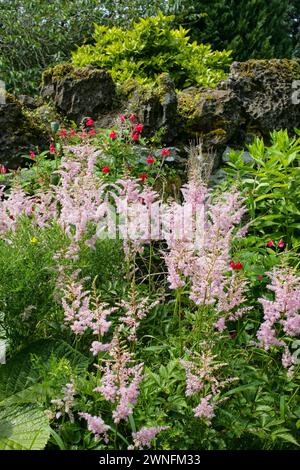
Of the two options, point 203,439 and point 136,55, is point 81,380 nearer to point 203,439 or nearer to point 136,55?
point 203,439

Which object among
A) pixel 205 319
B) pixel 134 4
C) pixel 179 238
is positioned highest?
pixel 134 4

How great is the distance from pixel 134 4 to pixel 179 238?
999cm

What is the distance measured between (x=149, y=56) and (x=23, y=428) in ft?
22.1

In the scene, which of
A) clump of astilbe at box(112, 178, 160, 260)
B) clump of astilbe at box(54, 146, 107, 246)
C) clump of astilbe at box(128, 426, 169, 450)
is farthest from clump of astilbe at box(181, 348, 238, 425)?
clump of astilbe at box(54, 146, 107, 246)

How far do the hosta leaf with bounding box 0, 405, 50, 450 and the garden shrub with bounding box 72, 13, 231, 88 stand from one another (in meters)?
5.84

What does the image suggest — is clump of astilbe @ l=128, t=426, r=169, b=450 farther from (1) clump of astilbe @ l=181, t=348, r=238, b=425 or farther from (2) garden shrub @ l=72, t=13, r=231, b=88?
(2) garden shrub @ l=72, t=13, r=231, b=88

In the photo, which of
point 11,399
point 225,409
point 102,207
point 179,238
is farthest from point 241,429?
point 102,207

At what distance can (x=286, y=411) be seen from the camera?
119 inches

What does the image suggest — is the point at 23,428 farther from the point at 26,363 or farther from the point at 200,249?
the point at 200,249

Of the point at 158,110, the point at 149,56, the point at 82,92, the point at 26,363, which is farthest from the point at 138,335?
the point at 149,56

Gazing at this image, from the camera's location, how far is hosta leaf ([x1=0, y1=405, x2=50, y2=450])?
2766 mm

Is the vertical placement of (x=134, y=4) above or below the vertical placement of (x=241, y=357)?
above

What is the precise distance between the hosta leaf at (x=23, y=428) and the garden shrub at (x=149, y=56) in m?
5.84
